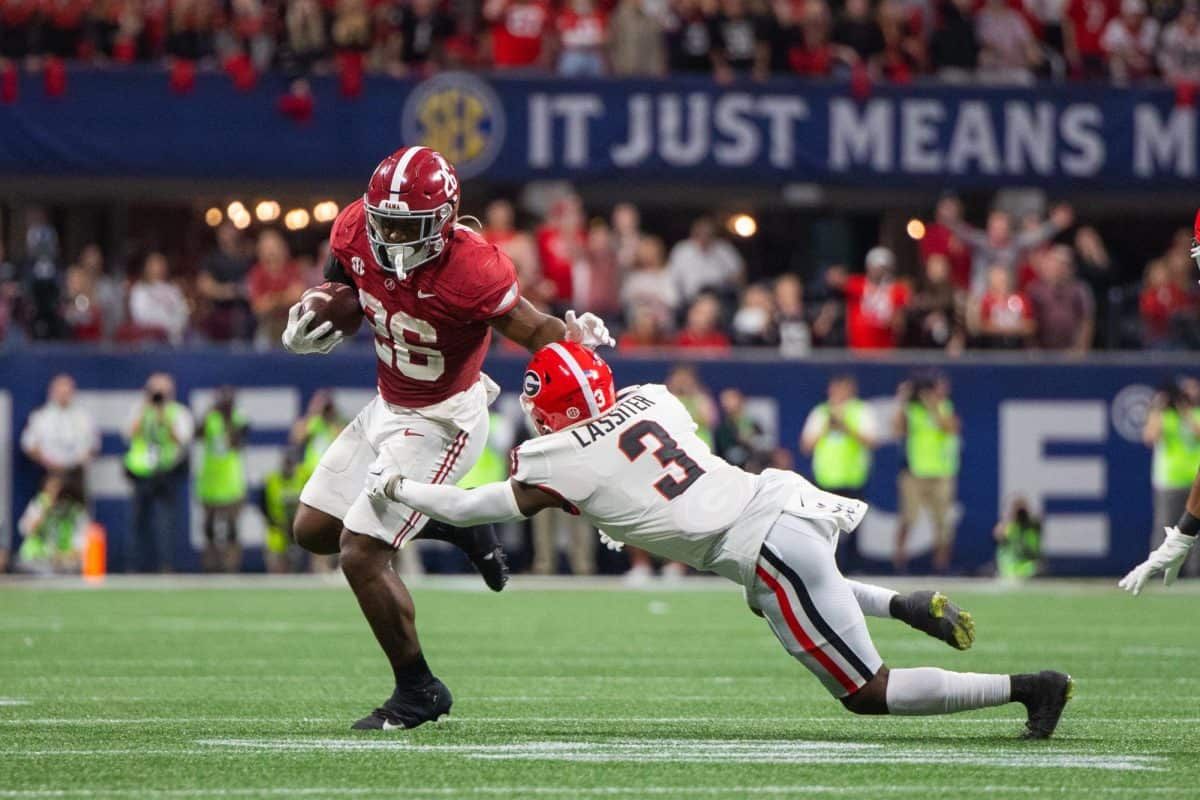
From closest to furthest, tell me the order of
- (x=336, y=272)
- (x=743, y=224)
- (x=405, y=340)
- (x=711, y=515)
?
(x=711, y=515)
(x=405, y=340)
(x=336, y=272)
(x=743, y=224)

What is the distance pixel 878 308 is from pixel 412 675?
10801 millimetres

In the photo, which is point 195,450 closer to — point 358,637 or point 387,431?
point 358,637

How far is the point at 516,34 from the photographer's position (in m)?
17.6

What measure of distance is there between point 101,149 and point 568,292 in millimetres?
3927

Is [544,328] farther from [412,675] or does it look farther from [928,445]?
[928,445]

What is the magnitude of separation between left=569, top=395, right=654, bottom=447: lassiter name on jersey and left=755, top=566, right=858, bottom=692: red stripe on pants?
0.58m

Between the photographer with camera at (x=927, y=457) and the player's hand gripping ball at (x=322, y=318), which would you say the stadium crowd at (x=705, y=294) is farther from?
the player's hand gripping ball at (x=322, y=318)

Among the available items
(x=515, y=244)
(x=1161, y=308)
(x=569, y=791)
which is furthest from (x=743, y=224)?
(x=569, y=791)

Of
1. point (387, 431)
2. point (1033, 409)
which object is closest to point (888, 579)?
point (1033, 409)

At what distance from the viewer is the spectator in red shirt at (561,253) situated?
16.8m

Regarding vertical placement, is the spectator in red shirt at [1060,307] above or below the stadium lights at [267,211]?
below

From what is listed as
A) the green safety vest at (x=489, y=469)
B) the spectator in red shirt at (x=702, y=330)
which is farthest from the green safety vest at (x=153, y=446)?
the spectator in red shirt at (x=702, y=330)

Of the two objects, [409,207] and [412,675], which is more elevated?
[409,207]

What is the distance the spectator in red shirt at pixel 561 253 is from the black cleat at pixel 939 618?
417 inches
